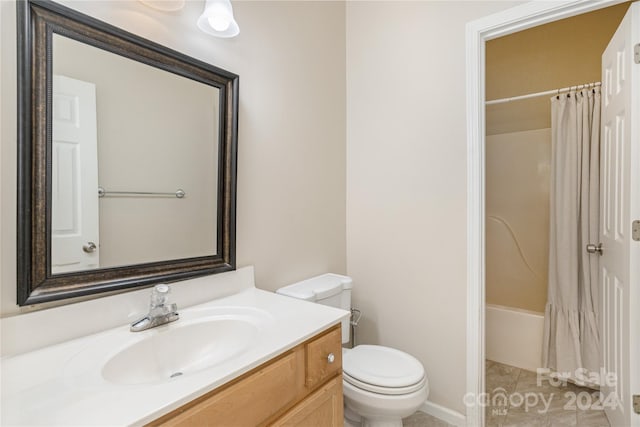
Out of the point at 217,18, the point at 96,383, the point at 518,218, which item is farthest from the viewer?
the point at 518,218

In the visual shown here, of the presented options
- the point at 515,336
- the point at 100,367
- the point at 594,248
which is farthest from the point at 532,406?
the point at 100,367

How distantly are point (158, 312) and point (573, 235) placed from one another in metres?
2.43

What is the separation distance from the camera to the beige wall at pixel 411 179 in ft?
5.49

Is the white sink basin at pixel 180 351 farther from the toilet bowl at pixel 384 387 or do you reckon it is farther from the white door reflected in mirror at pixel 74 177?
the toilet bowl at pixel 384 387

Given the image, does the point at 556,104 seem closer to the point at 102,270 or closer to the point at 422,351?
the point at 422,351

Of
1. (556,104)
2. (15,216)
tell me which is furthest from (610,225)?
(15,216)

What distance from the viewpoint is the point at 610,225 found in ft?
5.49

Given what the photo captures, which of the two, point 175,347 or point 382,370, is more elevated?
point 175,347

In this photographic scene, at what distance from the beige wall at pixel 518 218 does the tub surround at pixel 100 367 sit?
2061mm

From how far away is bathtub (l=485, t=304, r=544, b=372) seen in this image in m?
2.28

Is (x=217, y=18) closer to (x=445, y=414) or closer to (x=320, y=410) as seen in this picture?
(x=320, y=410)

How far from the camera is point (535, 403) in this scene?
1900 millimetres

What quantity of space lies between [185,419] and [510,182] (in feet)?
9.02

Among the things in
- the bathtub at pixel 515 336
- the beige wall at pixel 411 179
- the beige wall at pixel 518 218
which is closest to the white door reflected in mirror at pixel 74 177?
the beige wall at pixel 411 179
